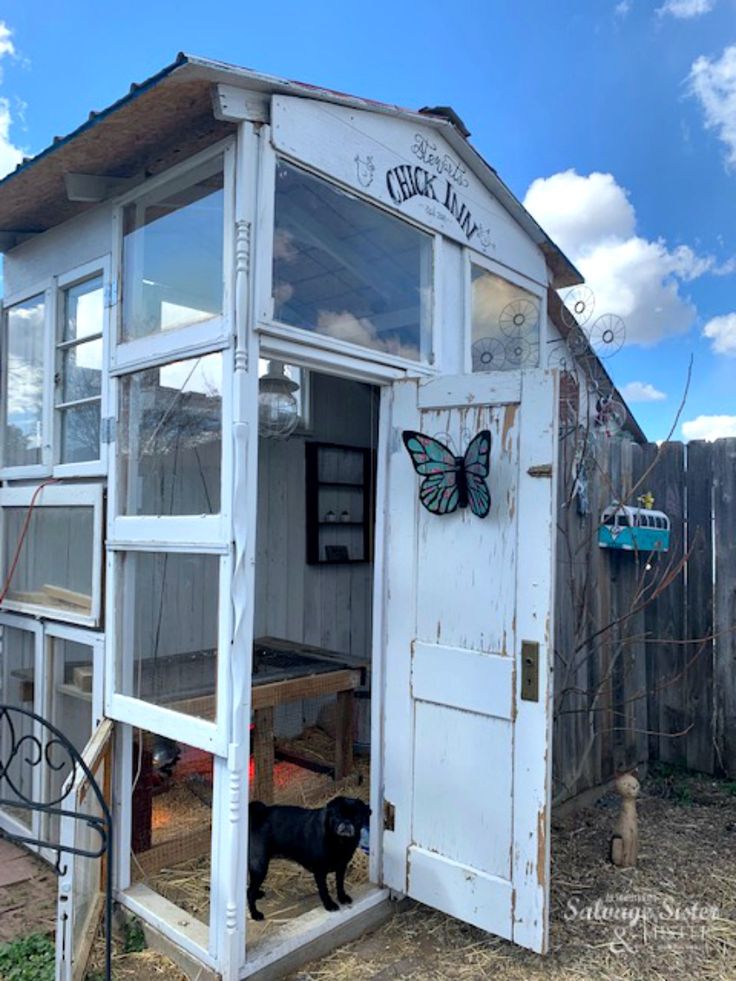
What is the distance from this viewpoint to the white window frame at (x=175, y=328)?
7.27 ft

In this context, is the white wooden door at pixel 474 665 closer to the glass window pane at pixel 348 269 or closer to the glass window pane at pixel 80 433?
the glass window pane at pixel 348 269

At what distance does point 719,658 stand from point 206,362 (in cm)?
323

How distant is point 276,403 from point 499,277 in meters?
1.47

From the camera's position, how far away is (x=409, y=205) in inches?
110

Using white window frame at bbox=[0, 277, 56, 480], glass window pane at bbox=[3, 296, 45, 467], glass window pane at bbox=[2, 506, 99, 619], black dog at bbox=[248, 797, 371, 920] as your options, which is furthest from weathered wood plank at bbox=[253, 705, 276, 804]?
glass window pane at bbox=[3, 296, 45, 467]

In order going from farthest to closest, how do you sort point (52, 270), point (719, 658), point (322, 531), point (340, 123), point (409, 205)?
1. point (322, 531)
2. point (719, 658)
3. point (52, 270)
4. point (409, 205)
5. point (340, 123)

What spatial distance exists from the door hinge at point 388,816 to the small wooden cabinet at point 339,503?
2.06m

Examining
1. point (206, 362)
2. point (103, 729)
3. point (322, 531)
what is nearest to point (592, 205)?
point (322, 531)

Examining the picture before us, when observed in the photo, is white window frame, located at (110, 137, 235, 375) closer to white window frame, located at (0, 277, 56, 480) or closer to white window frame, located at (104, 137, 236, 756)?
white window frame, located at (104, 137, 236, 756)

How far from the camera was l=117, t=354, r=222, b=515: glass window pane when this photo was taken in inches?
91.5

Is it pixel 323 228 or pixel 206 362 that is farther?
pixel 323 228

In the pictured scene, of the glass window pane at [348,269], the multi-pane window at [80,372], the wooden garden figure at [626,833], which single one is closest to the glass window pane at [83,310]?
the multi-pane window at [80,372]

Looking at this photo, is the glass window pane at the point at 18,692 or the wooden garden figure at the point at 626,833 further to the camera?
the glass window pane at the point at 18,692

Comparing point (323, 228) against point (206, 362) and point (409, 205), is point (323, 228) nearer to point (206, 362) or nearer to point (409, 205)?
point (409, 205)
